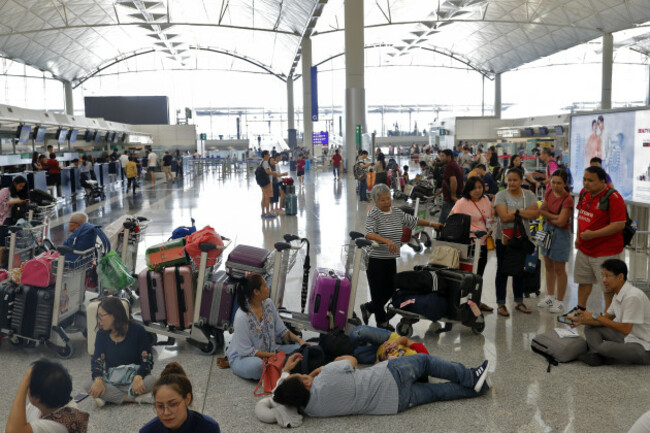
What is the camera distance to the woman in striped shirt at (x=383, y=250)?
5578mm

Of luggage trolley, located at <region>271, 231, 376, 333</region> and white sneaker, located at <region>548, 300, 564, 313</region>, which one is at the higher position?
luggage trolley, located at <region>271, 231, 376, 333</region>

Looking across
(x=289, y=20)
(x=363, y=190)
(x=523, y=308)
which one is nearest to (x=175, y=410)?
(x=523, y=308)

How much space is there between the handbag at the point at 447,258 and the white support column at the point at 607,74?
1374 inches

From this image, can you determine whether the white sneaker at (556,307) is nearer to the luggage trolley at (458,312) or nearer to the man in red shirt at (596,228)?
the man in red shirt at (596,228)

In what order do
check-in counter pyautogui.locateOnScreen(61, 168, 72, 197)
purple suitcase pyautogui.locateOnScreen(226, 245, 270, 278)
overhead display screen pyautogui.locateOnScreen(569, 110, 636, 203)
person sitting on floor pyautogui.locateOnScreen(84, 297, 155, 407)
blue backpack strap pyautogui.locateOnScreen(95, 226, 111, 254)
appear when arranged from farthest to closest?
1. check-in counter pyautogui.locateOnScreen(61, 168, 72, 197)
2. overhead display screen pyautogui.locateOnScreen(569, 110, 636, 203)
3. blue backpack strap pyautogui.locateOnScreen(95, 226, 111, 254)
4. purple suitcase pyautogui.locateOnScreen(226, 245, 270, 278)
5. person sitting on floor pyautogui.locateOnScreen(84, 297, 155, 407)

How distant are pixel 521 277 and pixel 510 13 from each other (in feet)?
126

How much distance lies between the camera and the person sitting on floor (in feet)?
12.9

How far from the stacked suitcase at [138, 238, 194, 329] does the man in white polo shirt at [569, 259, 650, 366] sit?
3.18 m

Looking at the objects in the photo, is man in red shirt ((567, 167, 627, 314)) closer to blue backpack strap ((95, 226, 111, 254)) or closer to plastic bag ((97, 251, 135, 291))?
plastic bag ((97, 251, 135, 291))

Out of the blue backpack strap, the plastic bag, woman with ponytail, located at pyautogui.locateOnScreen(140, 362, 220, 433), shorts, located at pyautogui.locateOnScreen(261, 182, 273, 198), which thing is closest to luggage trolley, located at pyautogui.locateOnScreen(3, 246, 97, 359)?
the plastic bag

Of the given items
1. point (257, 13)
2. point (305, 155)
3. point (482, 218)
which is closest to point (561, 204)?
point (482, 218)

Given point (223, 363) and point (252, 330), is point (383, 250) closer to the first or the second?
point (252, 330)

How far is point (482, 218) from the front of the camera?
6.09m

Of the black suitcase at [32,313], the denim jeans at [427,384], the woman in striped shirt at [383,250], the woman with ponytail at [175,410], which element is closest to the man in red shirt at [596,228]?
the woman in striped shirt at [383,250]
